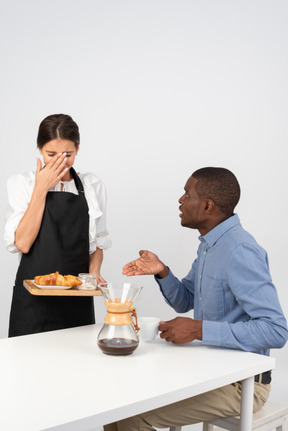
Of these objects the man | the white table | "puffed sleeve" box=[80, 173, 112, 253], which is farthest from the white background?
the white table

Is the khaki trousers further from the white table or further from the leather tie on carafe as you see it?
the leather tie on carafe

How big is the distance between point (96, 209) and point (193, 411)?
1.20 metres

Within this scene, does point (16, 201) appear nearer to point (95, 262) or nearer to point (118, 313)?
point (95, 262)

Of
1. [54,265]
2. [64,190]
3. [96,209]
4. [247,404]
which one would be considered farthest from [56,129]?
[247,404]

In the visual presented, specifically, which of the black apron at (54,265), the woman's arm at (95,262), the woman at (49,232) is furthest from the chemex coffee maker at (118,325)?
the woman's arm at (95,262)

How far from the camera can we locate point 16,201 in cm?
262

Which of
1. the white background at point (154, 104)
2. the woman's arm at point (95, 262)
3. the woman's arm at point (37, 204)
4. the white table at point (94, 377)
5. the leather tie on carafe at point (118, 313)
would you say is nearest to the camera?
the white table at point (94, 377)

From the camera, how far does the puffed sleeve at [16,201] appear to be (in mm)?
2581

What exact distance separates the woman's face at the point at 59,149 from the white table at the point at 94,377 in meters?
0.91

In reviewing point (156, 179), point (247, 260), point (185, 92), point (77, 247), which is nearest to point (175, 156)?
point (156, 179)

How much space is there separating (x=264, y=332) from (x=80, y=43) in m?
3.06

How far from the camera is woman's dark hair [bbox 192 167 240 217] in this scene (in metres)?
2.11

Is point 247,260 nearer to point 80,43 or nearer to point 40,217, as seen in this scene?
point 40,217

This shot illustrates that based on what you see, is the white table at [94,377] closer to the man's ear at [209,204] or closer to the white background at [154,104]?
the man's ear at [209,204]
